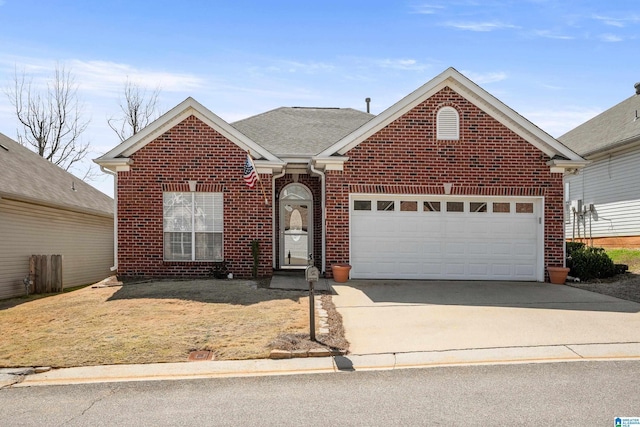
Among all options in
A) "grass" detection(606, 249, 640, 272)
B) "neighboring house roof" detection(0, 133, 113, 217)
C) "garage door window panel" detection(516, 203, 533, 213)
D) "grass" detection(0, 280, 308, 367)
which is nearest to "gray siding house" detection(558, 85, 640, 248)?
"grass" detection(606, 249, 640, 272)

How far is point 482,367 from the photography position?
698 centimetres

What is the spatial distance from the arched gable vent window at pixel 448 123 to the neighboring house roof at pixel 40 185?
470 inches

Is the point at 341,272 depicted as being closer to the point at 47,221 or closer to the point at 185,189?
the point at 185,189

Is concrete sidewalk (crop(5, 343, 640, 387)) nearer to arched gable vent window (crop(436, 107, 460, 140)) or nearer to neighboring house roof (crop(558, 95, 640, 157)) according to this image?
arched gable vent window (crop(436, 107, 460, 140))

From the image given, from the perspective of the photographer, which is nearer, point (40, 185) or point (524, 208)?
point (524, 208)

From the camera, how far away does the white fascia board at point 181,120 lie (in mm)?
14609

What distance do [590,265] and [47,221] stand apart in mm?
16933

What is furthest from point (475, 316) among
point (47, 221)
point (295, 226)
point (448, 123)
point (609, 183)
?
point (47, 221)

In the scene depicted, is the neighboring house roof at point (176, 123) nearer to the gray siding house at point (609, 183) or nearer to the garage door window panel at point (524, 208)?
the garage door window panel at point (524, 208)

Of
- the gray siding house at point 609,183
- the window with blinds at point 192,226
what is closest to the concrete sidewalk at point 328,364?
the window with blinds at point 192,226

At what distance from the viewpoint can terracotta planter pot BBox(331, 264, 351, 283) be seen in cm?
1389

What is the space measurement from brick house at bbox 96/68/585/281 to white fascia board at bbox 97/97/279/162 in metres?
0.03

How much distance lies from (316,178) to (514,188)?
576cm

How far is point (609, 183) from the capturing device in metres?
20.8
